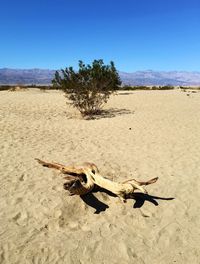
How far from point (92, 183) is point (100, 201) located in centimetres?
42

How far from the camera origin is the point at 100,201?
Answer: 21.8 ft

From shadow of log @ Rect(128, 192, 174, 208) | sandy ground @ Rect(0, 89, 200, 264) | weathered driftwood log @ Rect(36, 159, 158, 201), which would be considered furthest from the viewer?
shadow of log @ Rect(128, 192, 174, 208)

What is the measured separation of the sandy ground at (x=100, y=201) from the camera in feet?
16.8

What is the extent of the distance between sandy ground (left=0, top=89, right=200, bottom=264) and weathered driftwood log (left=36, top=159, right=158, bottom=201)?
0.66 ft

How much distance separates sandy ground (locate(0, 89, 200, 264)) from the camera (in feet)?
16.8

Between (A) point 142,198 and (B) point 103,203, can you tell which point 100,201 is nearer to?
(B) point 103,203

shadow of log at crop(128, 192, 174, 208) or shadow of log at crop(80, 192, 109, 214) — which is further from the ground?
Answer: shadow of log at crop(80, 192, 109, 214)

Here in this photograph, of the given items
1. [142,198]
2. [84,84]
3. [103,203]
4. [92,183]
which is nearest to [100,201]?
[103,203]

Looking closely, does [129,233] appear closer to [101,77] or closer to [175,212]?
[175,212]

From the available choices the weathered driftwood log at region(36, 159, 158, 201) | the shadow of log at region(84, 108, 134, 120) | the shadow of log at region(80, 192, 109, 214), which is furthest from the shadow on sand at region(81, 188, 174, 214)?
the shadow of log at region(84, 108, 134, 120)

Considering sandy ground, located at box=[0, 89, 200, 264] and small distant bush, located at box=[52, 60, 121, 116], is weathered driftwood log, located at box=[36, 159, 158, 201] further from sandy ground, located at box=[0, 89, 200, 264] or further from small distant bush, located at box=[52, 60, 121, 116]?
small distant bush, located at box=[52, 60, 121, 116]

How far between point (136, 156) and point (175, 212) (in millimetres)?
3514

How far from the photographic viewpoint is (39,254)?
4945mm

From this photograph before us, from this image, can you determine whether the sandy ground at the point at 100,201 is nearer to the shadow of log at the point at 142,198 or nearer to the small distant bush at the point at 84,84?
the shadow of log at the point at 142,198
